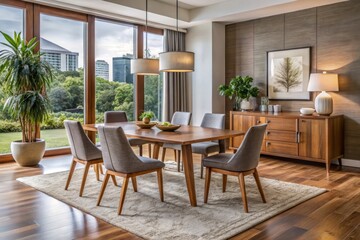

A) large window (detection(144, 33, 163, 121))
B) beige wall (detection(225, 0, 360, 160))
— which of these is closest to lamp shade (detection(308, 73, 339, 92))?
beige wall (detection(225, 0, 360, 160))

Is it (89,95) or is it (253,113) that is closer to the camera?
(253,113)

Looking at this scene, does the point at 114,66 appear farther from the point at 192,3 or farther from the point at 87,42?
the point at 192,3

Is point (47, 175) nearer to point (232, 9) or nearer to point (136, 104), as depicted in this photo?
point (136, 104)

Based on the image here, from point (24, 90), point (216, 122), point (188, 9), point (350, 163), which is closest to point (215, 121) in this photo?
point (216, 122)

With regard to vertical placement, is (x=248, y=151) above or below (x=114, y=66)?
below

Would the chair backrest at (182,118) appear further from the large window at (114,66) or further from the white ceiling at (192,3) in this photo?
the white ceiling at (192,3)

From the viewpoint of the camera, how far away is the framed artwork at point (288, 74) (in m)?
5.66

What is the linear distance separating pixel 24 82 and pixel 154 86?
112 inches

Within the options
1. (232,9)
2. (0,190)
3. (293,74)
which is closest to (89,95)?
(0,190)

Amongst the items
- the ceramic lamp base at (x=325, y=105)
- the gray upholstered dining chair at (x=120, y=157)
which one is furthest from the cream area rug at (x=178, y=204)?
the ceramic lamp base at (x=325, y=105)

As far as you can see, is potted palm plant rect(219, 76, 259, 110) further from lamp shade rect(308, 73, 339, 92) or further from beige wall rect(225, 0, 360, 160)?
lamp shade rect(308, 73, 339, 92)

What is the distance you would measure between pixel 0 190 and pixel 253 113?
3.97 meters

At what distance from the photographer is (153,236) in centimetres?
253

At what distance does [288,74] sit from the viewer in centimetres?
588
